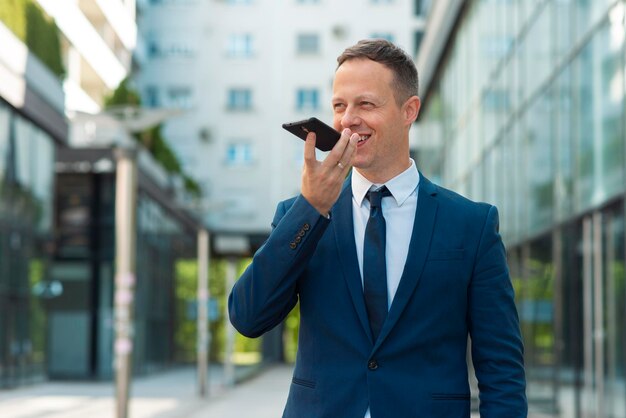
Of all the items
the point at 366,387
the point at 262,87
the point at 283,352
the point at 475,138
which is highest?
the point at 262,87

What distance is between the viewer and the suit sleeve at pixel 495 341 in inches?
123

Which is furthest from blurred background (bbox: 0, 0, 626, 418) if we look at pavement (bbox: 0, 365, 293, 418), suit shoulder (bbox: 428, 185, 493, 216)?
suit shoulder (bbox: 428, 185, 493, 216)

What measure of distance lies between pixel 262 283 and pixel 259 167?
53.0 metres

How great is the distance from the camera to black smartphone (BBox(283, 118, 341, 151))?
2.93 meters

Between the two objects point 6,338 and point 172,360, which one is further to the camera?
point 172,360

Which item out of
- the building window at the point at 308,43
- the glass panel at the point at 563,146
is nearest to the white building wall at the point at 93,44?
the building window at the point at 308,43

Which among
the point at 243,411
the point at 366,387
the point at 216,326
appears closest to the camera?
the point at 366,387

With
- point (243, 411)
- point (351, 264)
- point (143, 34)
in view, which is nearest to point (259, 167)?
point (143, 34)

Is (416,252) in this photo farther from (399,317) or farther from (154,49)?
(154,49)

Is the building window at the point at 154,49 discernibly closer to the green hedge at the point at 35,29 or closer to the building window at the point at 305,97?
the building window at the point at 305,97

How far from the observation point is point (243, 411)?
71.8ft

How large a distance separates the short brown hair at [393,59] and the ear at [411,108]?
1 centimetres

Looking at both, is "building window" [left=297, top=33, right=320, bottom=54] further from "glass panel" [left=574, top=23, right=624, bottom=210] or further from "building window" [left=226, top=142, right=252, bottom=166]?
"glass panel" [left=574, top=23, right=624, bottom=210]

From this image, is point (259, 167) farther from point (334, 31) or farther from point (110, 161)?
point (110, 161)
